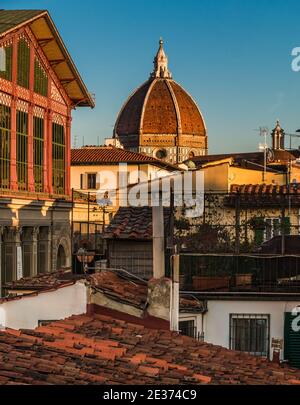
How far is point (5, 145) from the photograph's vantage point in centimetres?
3684

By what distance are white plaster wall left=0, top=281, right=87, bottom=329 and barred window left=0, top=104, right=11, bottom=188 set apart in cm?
1985

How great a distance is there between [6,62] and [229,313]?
2136 cm

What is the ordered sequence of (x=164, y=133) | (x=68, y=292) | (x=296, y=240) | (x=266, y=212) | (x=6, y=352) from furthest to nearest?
(x=164, y=133) → (x=266, y=212) → (x=296, y=240) → (x=68, y=292) → (x=6, y=352)

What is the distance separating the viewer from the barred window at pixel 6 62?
36.3 metres

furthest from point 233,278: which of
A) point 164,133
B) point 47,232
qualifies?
point 164,133

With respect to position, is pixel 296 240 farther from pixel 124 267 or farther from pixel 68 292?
pixel 68 292

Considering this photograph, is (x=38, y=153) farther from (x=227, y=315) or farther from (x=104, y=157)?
(x=104, y=157)

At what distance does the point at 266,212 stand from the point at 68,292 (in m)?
15.0

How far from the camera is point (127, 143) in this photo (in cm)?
15475

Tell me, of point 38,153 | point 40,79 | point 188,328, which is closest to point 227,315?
point 188,328

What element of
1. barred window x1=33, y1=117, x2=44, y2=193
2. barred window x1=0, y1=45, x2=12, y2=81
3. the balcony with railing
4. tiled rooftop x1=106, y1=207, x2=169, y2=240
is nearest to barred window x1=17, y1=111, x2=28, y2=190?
barred window x1=33, y1=117, x2=44, y2=193

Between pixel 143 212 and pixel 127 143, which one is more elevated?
pixel 127 143

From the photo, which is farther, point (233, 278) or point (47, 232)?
point (47, 232)

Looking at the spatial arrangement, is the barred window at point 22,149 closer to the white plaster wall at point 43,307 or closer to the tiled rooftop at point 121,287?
the tiled rooftop at point 121,287
